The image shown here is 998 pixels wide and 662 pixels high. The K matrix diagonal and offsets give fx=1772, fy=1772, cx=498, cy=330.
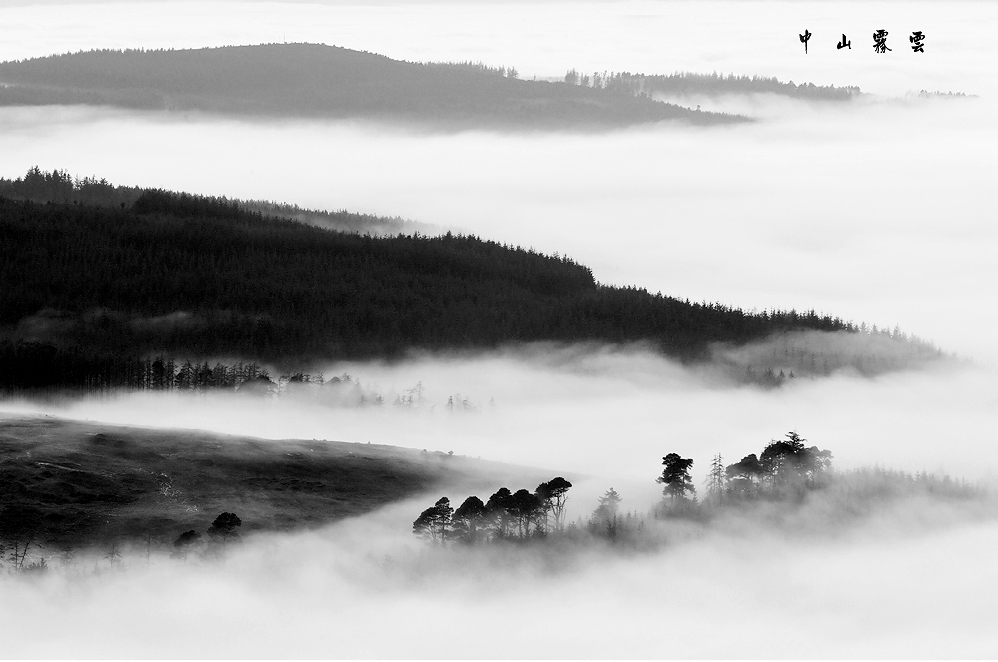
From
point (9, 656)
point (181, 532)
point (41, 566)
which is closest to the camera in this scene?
point (9, 656)

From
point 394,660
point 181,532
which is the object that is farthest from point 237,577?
point 394,660

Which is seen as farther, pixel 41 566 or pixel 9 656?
pixel 41 566

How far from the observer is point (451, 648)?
195375 mm

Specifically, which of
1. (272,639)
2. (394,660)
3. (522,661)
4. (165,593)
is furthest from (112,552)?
(522,661)

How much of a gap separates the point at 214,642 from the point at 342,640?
1470 centimetres

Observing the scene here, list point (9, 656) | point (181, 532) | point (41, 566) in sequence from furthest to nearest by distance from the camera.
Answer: point (181, 532) → point (41, 566) → point (9, 656)

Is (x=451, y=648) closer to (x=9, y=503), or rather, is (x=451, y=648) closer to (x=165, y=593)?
(x=165, y=593)

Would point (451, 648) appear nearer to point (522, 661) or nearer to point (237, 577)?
point (522, 661)

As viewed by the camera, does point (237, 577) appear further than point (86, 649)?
Yes

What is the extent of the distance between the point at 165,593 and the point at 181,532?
12.4m

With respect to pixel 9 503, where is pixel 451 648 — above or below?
below

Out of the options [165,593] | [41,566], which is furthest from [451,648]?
[41,566]

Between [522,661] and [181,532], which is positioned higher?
[181,532]

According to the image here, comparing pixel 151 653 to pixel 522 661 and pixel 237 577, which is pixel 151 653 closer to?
pixel 237 577
